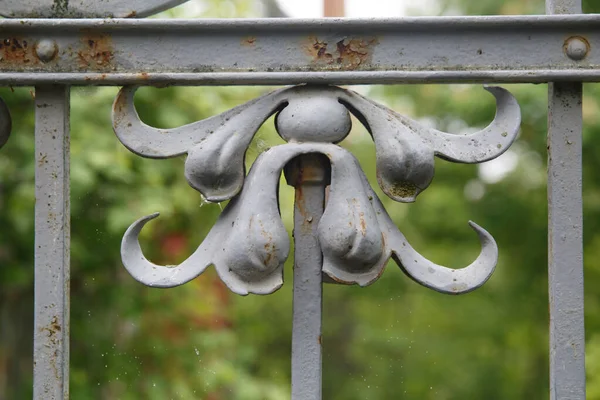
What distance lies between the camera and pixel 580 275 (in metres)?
0.98

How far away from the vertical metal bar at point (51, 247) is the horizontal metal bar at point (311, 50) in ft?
0.20

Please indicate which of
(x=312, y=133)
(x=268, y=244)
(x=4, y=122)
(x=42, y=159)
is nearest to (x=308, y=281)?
(x=268, y=244)

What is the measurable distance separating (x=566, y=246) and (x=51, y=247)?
0.71m

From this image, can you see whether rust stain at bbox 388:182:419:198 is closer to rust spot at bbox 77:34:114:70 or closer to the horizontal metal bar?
the horizontal metal bar

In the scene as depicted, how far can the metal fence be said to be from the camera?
0.97m

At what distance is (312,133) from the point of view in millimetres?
977

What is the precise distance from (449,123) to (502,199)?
689 millimetres

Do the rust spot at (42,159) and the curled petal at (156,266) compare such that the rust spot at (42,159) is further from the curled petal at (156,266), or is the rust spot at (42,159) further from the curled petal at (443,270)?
the curled petal at (443,270)

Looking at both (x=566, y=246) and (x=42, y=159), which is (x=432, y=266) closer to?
(x=566, y=246)

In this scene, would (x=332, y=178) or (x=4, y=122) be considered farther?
(x=4, y=122)

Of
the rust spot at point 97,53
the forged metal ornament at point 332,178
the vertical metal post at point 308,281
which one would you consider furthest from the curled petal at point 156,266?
the rust spot at point 97,53

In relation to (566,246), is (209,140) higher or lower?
higher

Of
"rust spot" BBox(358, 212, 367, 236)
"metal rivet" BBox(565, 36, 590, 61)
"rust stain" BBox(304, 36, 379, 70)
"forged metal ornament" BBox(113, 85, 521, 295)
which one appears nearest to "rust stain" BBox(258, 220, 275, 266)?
"forged metal ornament" BBox(113, 85, 521, 295)

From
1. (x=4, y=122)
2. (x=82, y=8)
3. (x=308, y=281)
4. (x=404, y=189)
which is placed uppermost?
(x=82, y=8)
